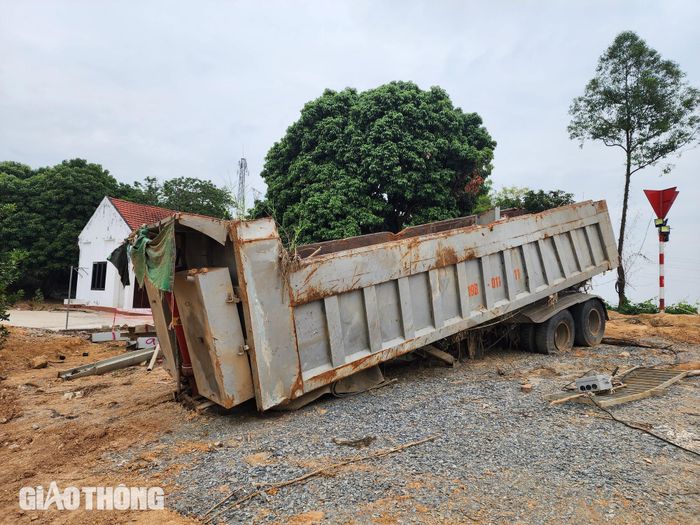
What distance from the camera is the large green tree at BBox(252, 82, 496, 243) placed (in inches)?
470

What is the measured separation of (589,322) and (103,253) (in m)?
20.1

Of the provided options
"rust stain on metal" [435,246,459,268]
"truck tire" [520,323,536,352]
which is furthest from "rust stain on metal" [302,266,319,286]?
"truck tire" [520,323,536,352]

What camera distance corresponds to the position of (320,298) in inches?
172

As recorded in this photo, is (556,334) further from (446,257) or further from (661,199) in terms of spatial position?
(661,199)

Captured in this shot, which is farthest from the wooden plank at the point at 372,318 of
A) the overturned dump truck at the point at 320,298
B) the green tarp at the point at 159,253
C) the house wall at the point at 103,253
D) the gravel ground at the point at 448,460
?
the house wall at the point at 103,253

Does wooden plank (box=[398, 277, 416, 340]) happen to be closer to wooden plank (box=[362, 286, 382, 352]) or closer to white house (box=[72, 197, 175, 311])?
wooden plank (box=[362, 286, 382, 352])

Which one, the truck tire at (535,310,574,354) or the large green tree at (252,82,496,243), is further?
the large green tree at (252,82,496,243)

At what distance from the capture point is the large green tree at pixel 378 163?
11.9 meters

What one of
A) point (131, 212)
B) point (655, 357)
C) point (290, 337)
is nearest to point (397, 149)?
point (655, 357)

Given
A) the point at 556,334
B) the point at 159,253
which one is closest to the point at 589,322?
the point at 556,334

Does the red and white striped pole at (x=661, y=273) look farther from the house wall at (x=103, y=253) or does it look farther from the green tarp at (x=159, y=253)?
the house wall at (x=103, y=253)

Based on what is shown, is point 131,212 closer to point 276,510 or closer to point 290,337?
point 290,337

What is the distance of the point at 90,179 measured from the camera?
23.4 metres

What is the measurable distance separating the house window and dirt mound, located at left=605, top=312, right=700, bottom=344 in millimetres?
20128
